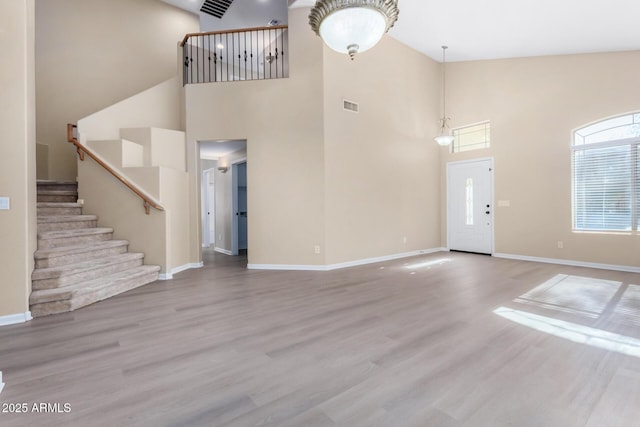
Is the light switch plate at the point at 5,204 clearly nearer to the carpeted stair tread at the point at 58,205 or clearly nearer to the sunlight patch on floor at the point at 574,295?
the carpeted stair tread at the point at 58,205

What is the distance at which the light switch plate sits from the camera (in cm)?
302

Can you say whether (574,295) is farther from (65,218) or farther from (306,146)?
(65,218)

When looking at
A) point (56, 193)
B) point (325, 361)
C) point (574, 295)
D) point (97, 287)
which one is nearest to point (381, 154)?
point (574, 295)

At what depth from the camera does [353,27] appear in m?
2.60

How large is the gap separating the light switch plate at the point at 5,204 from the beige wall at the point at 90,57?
4.02 metres

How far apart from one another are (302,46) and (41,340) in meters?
5.56

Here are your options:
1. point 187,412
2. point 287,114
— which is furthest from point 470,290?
point 287,114

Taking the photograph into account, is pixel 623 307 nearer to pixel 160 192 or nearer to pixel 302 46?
pixel 302 46

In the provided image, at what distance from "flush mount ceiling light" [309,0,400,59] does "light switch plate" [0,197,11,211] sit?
137 inches

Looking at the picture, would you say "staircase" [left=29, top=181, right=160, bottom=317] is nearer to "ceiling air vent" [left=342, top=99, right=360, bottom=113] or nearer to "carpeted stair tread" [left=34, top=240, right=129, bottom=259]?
"carpeted stair tread" [left=34, top=240, right=129, bottom=259]

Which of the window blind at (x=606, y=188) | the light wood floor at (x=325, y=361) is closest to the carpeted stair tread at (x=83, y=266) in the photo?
the light wood floor at (x=325, y=361)

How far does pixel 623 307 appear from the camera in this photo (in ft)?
11.5

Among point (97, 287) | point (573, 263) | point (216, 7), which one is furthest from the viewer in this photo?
point (216, 7)

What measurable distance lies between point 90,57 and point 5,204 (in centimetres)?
532
